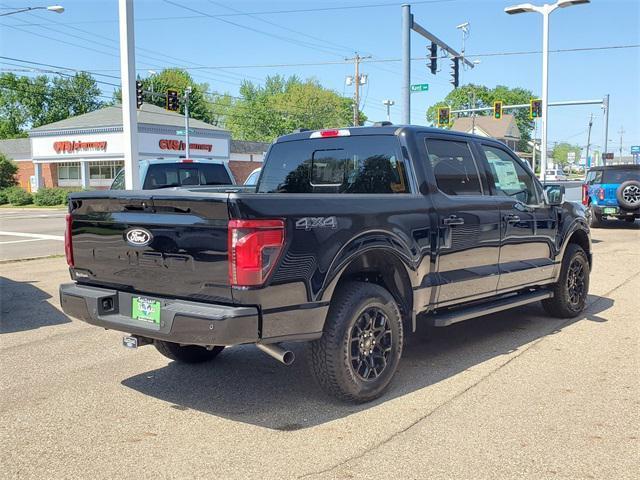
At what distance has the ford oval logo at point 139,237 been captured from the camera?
13.1ft

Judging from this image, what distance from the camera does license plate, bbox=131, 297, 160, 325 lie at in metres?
3.95

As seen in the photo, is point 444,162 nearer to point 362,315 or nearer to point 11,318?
point 362,315

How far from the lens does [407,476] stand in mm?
3322

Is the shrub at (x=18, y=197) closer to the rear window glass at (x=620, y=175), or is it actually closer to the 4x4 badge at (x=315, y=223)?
the rear window glass at (x=620, y=175)

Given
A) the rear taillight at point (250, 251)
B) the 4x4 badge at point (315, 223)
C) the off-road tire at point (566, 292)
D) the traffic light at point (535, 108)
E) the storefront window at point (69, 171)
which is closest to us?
the rear taillight at point (250, 251)

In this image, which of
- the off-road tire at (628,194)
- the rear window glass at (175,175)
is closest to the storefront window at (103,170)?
the rear window glass at (175,175)

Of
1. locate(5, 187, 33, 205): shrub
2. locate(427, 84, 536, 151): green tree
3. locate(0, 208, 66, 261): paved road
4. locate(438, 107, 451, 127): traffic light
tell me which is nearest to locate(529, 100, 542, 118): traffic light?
locate(438, 107, 451, 127): traffic light

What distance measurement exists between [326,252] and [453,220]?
1549 millimetres

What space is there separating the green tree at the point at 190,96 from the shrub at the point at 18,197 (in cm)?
2481

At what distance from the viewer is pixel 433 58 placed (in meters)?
22.1

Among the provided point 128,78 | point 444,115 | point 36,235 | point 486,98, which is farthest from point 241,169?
point 486,98

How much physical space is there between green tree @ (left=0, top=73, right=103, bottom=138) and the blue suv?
254ft

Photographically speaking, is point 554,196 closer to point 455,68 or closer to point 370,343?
point 370,343

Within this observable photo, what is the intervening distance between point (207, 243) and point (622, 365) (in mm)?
3721
